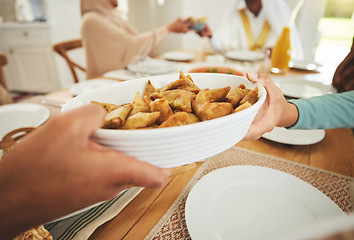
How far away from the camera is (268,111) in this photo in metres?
0.52

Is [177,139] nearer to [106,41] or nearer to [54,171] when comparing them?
[54,171]

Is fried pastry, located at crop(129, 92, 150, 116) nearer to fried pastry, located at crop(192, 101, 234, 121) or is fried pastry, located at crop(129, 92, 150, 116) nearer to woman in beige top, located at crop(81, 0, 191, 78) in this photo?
fried pastry, located at crop(192, 101, 234, 121)

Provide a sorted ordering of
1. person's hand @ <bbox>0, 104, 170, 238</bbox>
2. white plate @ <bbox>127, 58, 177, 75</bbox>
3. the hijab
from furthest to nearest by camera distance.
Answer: the hijab → white plate @ <bbox>127, 58, 177, 75</bbox> → person's hand @ <bbox>0, 104, 170, 238</bbox>

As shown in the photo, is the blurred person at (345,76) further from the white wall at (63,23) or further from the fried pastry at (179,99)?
the white wall at (63,23)

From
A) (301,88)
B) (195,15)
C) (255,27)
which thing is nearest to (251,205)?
(301,88)

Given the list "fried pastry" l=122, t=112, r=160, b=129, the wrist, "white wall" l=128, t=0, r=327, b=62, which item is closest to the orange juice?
the wrist

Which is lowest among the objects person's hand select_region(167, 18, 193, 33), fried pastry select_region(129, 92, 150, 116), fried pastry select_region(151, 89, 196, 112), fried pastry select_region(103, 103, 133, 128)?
fried pastry select_region(129, 92, 150, 116)

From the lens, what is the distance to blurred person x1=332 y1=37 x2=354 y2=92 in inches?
36.2

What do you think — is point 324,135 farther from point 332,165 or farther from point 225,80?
point 225,80

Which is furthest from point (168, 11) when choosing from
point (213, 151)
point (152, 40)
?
point (213, 151)

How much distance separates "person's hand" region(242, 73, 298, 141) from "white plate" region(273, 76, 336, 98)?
0.40 metres

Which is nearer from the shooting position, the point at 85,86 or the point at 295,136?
the point at 295,136

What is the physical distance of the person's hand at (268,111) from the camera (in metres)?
0.49

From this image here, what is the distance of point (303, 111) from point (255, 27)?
2582 mm
